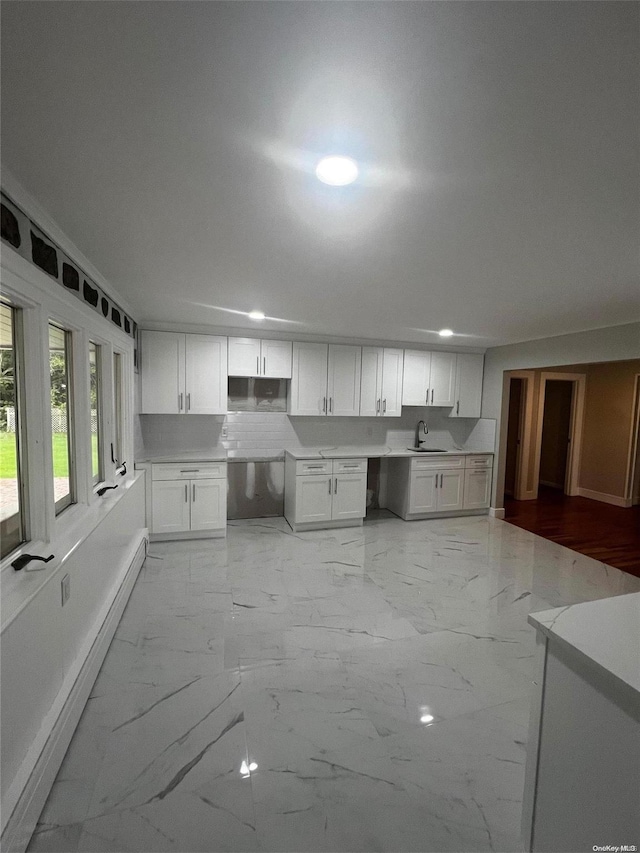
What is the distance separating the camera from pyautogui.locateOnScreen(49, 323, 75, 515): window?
2.24 metres

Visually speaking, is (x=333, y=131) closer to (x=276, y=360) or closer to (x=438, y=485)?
(x=276, y=360)

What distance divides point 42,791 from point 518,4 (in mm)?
2747

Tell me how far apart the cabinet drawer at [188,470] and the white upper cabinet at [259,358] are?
3.64 feet

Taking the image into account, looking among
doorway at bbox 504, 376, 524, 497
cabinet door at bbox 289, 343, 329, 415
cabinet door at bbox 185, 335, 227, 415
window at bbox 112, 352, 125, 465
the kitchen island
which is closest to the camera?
the kitchen island

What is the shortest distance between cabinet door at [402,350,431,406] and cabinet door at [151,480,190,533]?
3.05 meters

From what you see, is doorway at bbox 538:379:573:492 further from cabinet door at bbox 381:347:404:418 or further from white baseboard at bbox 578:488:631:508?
cabinet door at bbox 381:347:404:418

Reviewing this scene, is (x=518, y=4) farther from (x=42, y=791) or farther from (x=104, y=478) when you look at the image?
(x=104, y=478)

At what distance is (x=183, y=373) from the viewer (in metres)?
4.37

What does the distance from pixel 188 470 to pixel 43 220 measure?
281cm

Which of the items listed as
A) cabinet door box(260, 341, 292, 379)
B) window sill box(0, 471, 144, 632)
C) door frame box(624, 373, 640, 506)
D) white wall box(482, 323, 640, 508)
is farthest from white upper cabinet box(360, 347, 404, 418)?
door frame box(624, 373, 640, 506)

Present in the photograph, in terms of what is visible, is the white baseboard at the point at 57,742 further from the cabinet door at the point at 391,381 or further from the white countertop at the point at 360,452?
the cabinet door at the point at 391,381

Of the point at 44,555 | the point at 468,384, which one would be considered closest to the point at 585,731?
A: the point at 44,555

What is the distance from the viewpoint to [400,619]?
2812 mm

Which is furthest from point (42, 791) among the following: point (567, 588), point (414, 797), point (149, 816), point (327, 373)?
point (327, 373)
